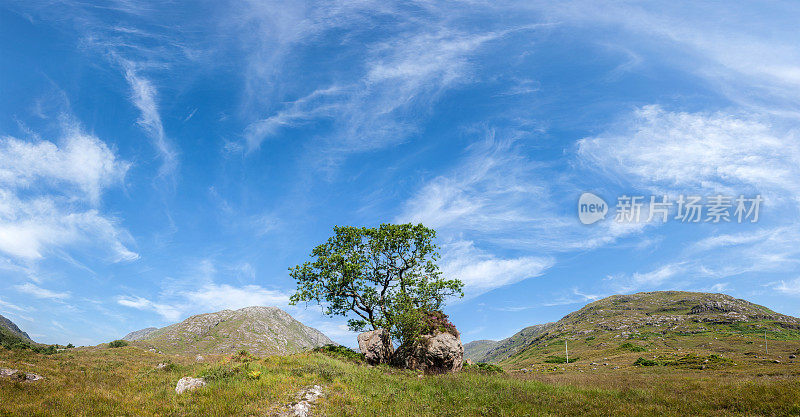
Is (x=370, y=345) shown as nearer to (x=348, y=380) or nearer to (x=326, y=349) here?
(x=326, y=349)

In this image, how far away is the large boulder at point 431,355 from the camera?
35.2m

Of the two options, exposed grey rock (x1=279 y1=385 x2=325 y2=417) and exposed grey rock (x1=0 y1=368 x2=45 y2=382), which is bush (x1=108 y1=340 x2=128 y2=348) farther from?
exposed grey rock (x1=279 y1=385 x2=325 y2=417)

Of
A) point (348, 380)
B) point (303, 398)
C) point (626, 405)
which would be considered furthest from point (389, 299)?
point (626, 405)

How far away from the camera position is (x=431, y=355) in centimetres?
3525

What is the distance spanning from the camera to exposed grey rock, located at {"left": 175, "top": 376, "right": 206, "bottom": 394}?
18.6 meters

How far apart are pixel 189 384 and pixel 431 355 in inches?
883

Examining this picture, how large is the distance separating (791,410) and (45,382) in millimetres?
37489

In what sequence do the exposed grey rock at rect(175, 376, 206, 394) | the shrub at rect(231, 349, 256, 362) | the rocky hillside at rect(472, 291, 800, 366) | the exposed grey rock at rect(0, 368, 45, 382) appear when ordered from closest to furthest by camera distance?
the exposed grey rock at rect(175, 376, 206, 394)
the exposed grey rock at rect(0, 368, 45, 382)
the shrub at rect(231, 349, 256, 362)
the rocky hillside at rect(472, 291, 800, 366)

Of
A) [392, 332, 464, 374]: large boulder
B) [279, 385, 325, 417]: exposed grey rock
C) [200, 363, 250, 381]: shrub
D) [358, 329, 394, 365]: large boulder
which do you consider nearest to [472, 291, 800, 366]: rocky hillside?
[392, 332, 464, 374]: large boulder

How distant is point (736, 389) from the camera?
66.4ft

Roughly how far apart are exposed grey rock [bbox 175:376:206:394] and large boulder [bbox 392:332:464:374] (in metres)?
20.4

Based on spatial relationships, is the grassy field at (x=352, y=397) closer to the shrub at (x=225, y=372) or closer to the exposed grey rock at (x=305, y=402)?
the shrub at (x=225, y=372)

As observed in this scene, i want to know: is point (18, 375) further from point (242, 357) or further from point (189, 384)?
point (242, 357)

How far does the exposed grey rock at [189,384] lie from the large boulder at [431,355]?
67.1ft
